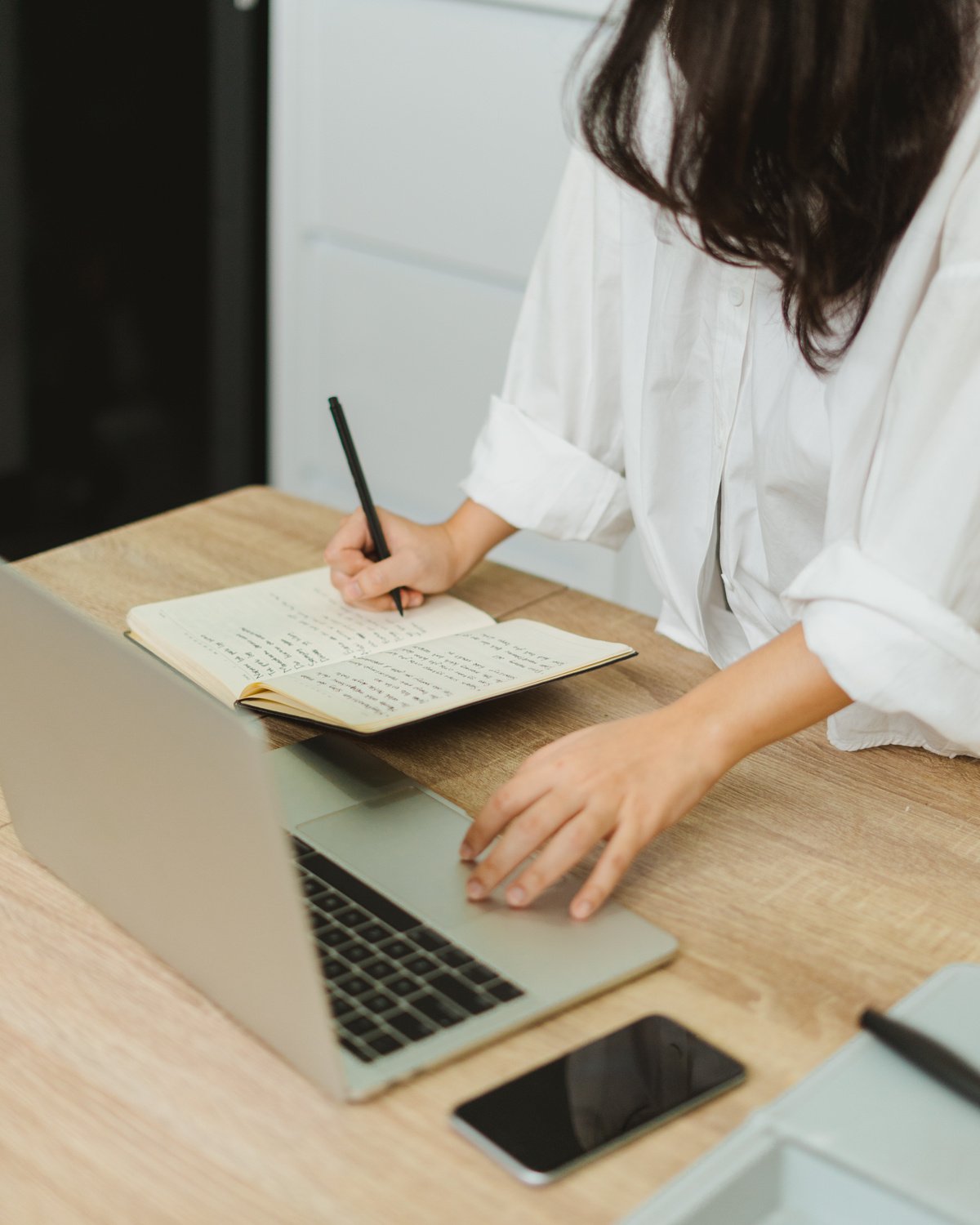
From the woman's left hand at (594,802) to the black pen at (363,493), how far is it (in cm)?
36

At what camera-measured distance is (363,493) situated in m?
1.13

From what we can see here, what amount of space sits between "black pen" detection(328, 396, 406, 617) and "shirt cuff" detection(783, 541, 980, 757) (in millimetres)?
408

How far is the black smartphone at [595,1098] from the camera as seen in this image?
23.1 inches

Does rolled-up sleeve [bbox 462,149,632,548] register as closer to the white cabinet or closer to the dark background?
the white cabinet

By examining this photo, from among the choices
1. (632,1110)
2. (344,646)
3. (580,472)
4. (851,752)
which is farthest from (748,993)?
(580,472)

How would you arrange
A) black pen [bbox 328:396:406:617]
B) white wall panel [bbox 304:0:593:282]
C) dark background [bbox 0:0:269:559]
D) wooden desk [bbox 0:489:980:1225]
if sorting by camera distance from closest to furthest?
wooden desk [bbox 0:489:980:1225]
black pen [bbox 328:396:406:617]
white wall panel [bbox 304:0:593:282]
dark background [bbox 0:0:269:559]

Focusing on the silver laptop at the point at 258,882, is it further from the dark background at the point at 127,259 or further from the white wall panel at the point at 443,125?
the dark background at the point at 127,259

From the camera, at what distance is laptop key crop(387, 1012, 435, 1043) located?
64 centimetres

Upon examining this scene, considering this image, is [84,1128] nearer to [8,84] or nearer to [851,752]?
[851,752]

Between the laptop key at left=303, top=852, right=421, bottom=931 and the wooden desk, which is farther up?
the laptop key at left=303, top=852, right=421, bottom=931

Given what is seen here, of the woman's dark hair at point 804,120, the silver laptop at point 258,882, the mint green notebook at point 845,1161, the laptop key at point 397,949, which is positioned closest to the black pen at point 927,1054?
the mint green notebook at point 845,1161

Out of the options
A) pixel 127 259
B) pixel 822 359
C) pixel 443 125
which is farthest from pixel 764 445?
pixel 127 259

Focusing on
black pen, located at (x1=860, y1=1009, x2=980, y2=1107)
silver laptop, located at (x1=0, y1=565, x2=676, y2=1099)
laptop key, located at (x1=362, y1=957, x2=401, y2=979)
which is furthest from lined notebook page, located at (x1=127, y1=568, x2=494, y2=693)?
black pen, located at (x1=860, y1=1009, x2=980, y2=1107)

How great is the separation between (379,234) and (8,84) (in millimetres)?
664
